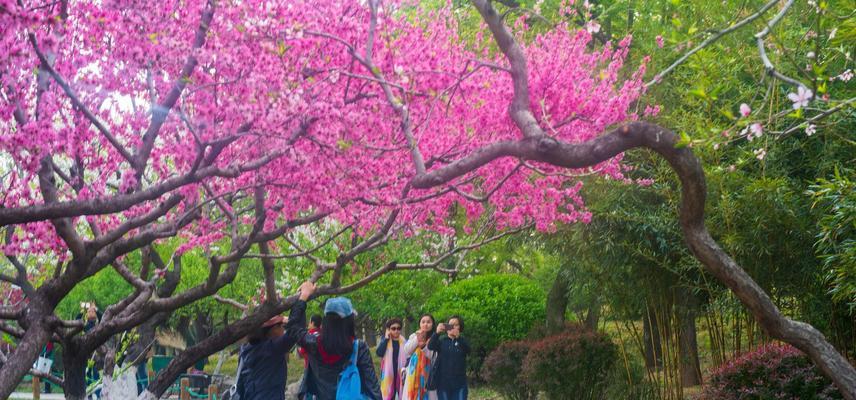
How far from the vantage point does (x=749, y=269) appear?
32.1 feet

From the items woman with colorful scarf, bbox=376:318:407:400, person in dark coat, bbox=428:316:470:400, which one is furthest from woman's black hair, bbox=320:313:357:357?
person in dark coat, bbox=428:316:470:400

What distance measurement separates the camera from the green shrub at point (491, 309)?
18750 mm

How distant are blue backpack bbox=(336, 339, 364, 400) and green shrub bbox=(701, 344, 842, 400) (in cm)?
366

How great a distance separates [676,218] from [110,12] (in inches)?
252

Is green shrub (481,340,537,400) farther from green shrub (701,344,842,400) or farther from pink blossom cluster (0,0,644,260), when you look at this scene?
green shrub (701,344,842,400)

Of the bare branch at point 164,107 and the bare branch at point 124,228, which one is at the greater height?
the bare branch at point 164,107

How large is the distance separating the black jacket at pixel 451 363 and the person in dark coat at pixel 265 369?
3.42 m

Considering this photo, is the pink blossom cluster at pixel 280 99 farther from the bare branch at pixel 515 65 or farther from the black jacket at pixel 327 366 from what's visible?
the black jacket at pixel 327 366

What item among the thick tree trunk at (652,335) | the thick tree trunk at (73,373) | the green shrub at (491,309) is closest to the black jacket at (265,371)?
the thick tree trunk at (73,373)

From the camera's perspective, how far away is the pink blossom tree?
6.46 meters

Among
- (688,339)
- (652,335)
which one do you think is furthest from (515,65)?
(688,339)

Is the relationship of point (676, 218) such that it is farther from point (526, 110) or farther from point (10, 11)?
point (10, 11)

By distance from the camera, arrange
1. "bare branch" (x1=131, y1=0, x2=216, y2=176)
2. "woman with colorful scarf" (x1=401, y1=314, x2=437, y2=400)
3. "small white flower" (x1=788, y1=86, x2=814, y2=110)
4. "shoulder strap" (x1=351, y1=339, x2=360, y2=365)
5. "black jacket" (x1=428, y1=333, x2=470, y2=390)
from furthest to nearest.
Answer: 1. "woman with colorful scarf" (x1=401, y1=314, x2=437, y2=400)
2. "black jacket" (x1=428, y1=333, x2=470, y2=390)
3. "shoulder strap" (x1=351, y1=339, x2=360, y2=365)
4. "bare branch" (x1=131, y1=0, x2=216, y2=176)
5. "small white flower" (x1=788, y1=86, x2=814, y2=110)

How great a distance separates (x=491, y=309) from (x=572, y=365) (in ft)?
21.2
